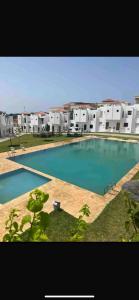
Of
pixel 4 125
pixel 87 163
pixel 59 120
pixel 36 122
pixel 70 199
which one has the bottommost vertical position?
pixel 70 199

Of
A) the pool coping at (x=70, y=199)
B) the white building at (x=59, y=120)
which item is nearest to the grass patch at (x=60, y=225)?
the pool coping at (x=70, y=199)

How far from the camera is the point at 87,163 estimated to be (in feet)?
52.9

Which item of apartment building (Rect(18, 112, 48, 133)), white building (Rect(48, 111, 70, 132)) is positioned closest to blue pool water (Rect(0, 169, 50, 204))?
white building (Rect(48, 111, 70, 132))

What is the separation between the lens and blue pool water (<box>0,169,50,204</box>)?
10.2 m

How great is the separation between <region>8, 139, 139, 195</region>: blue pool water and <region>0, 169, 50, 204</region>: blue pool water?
121cm

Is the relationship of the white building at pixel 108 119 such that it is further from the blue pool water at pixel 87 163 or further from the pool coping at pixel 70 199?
the pool coping at pixel 70 199

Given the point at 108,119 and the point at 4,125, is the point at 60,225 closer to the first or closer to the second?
the point at 4,125

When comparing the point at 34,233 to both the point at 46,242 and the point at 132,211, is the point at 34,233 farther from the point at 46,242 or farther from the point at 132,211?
the point at 132,211

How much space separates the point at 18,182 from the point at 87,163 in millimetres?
6800

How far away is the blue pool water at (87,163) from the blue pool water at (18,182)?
1213 millimetres

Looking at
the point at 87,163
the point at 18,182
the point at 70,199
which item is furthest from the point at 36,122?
the point at 70,199

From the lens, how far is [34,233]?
1.19 meters

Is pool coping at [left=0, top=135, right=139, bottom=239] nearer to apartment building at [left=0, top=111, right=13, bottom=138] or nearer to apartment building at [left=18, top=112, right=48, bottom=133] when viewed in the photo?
apartment building at [left=0, top=111, right=13, bottom=138]
